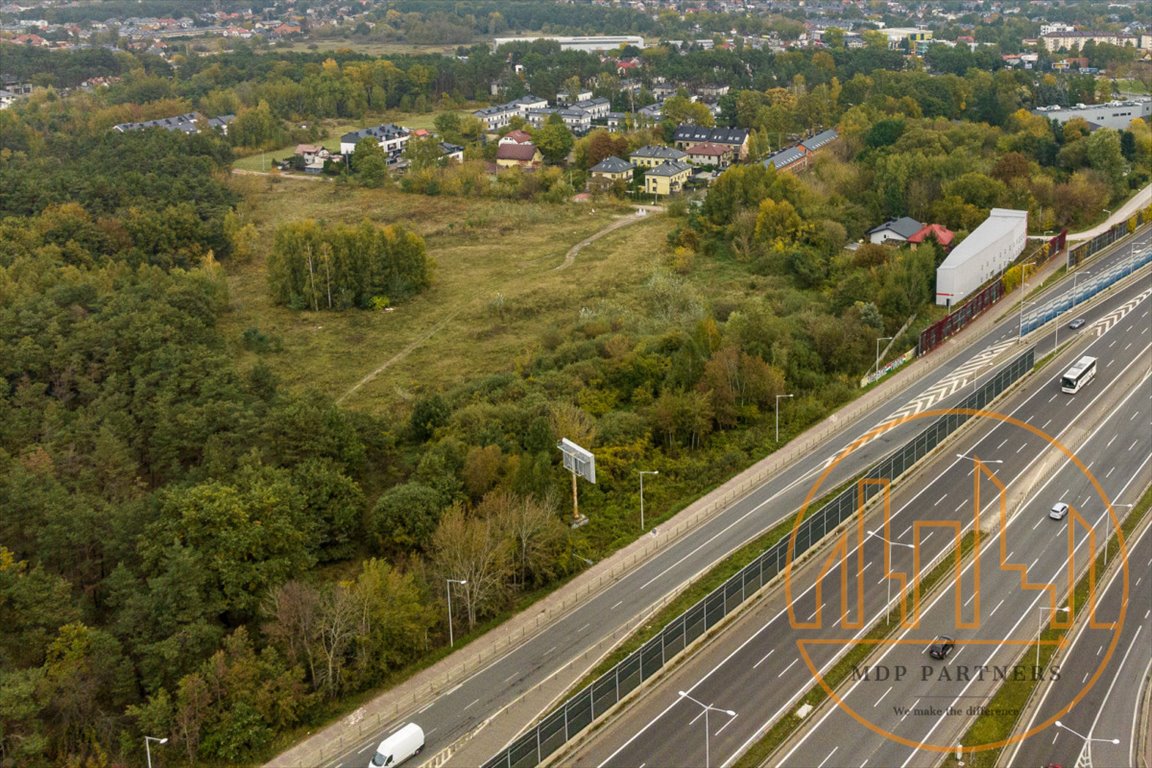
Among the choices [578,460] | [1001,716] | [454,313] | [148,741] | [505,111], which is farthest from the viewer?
[505,111]

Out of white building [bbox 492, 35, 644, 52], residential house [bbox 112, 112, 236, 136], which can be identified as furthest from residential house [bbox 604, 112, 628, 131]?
white building [bbox 492, 35, 644, 52]

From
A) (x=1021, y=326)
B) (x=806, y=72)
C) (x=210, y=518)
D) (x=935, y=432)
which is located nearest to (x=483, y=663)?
(x=210, y=518)

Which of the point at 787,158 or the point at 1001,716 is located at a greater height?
the point at 787,158

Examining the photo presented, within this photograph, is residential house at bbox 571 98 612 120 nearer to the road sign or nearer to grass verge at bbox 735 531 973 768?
the road sign

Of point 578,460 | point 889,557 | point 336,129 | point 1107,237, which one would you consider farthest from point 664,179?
point 889,557

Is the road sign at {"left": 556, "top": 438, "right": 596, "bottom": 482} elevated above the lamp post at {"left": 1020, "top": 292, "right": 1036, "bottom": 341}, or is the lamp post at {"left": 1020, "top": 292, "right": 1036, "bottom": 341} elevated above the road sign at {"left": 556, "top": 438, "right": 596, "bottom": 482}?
the road sign at {"left": 556, "top": 438, "right": 596, "bottom": 482}

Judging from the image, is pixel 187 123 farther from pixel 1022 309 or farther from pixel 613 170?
pixel 1022 309
